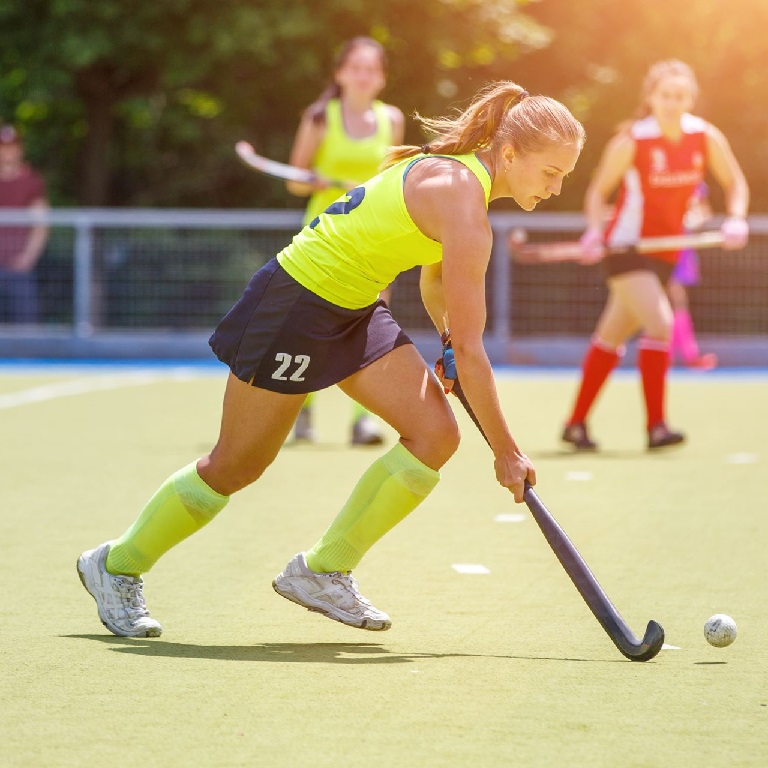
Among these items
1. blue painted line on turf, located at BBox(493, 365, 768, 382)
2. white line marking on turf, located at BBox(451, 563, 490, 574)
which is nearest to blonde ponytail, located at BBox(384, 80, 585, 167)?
white line marking on turf, located at BBox(451, 563, 490, 574)

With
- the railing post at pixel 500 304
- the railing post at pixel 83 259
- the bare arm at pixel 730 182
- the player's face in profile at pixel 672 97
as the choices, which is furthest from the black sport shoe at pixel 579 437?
the railing post at pixel 83 259

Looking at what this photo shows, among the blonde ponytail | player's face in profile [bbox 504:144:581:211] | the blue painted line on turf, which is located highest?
the blonde ponytail

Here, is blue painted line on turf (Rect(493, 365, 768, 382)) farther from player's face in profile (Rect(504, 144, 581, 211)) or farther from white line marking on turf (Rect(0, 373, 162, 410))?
player's face in profile (Rect(504, 144, 581, 211))

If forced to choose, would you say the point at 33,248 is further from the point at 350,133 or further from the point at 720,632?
the point at 720,632

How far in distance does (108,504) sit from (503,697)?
3.71 metres

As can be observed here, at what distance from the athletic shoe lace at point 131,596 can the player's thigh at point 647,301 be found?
4851 mm

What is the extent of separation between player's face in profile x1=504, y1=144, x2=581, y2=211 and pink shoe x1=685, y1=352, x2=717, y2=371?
1000cm

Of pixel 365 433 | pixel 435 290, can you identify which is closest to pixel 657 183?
pixel 365 433

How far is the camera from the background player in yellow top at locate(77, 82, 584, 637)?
15.3 feet

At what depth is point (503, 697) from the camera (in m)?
4.25

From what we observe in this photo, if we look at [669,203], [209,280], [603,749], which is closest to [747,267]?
[209,280]

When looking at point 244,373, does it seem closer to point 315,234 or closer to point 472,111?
point 315,234

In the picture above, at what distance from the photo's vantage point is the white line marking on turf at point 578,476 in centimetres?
856

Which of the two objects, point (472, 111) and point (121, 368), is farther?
point (121, 368)
